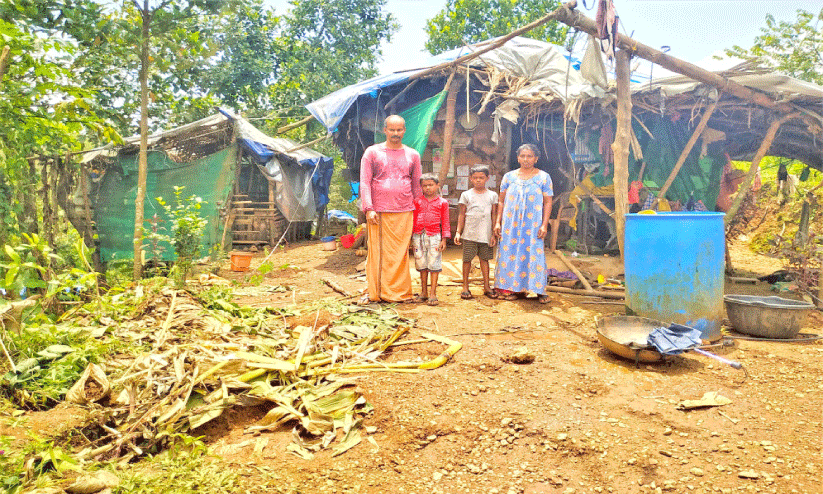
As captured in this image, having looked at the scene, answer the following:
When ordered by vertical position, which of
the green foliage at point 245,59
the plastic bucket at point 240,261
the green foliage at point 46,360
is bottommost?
the green foliage at point 46,360

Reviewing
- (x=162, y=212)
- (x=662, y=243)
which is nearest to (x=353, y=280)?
(x=662, y=243)

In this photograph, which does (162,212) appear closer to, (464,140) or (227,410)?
(464,140)

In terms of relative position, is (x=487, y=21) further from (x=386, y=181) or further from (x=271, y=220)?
(x=386, y=181)

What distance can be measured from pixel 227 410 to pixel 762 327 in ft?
12.5

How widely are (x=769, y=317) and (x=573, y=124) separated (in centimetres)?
496

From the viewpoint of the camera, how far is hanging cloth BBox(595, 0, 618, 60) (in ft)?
14.3

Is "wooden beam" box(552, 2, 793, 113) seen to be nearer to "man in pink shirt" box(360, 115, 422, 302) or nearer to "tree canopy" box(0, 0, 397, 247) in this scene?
"man in pink shirt" box(360, 115, 422, 302)

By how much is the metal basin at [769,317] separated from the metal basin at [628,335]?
2.73 ft

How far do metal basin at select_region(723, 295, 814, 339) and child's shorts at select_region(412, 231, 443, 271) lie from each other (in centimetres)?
257

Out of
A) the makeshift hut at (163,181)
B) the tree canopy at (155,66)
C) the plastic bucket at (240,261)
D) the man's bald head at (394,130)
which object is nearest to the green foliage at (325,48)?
the tree canopy at (155,66)

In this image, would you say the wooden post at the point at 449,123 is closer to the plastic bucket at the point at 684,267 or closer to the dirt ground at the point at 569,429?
the plastic bucket at the point at 684,267

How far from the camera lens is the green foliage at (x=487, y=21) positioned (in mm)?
20094

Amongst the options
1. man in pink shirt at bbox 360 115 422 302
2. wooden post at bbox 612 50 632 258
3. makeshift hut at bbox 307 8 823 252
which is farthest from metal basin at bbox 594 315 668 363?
makeshift hut at bbox 307 8 823 252

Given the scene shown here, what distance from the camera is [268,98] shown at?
14812 millimetres
